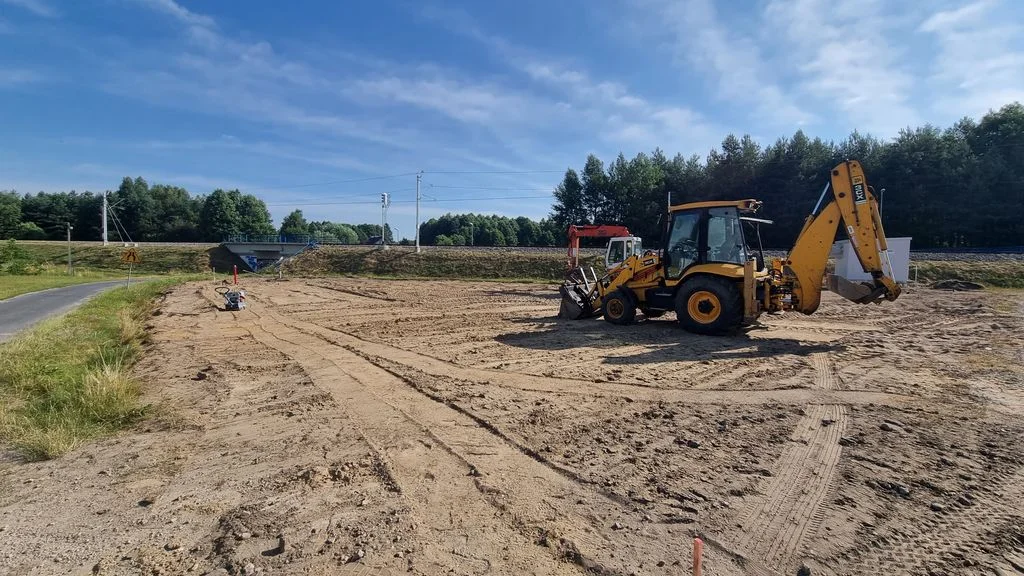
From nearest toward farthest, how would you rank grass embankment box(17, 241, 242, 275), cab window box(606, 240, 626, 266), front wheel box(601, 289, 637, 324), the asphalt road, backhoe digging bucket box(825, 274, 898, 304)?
backhoe digging bucket box(825, 274, 898, 304)
front wheel box(601, 289, 637, 324)
the asphalt road
cab window box(606, 240, 626, 266)
grass embankment box(17, 241, 242, 275)

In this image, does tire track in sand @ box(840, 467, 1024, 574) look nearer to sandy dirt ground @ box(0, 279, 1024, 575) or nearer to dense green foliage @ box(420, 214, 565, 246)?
sandy dirt ground @ box(0, 279, 1024, 575)

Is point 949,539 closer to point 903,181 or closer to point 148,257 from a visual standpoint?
point 903,181

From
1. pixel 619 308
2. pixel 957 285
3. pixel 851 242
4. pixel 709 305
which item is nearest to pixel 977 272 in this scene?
pixel 957 285

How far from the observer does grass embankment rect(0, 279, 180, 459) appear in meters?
4.94

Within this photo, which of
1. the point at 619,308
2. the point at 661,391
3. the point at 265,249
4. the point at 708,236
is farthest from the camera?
the point at 265,249

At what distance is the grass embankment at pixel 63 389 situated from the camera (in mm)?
4944

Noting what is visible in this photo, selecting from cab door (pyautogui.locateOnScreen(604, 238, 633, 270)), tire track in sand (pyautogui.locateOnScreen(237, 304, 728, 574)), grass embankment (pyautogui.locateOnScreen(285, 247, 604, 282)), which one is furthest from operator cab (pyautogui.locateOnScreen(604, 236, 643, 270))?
tire track in sand (pyautogui.locateOnScreen(237, 304, 728, 574))

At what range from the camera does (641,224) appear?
55.3 metres

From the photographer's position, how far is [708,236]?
1088cm

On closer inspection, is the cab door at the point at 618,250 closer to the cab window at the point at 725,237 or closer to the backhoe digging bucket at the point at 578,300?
the backhoe digging bucket at the point at 578,300

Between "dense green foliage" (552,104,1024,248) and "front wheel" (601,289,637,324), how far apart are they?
34.8 metres

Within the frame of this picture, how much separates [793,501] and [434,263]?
129 feet

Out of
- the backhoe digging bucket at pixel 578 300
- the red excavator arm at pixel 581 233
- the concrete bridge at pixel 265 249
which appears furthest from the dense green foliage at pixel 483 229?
the backhoe digging bucket at pixel 578 300

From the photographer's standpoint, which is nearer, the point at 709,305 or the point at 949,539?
the point at 949,539
